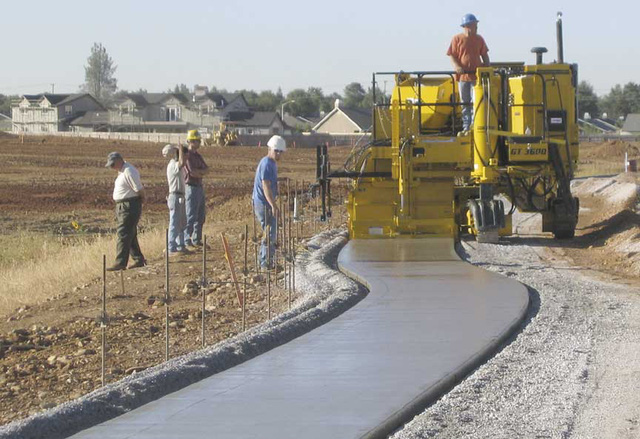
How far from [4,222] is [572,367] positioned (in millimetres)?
21960

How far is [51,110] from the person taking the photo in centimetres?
13188

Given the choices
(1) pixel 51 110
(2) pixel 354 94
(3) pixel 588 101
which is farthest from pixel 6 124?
(3) pixel 588 101

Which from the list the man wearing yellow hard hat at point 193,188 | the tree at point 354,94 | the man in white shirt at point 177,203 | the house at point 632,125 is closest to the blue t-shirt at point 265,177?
the man in white shirt at point 177,203

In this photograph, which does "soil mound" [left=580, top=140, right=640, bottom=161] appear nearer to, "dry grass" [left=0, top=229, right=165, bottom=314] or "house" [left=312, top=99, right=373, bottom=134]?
"house" [left=312, top=99, right=373, bottom=134]

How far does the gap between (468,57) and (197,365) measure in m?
11.7

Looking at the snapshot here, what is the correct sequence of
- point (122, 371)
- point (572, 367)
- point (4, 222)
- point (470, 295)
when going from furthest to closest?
point (4, 222), point (470, 295), point (122, 371), point (572, 367)

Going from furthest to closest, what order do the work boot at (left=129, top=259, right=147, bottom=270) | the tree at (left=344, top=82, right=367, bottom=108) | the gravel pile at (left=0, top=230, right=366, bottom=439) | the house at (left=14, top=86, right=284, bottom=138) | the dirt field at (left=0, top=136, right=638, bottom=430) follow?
the tree at (left=344, top=82, right=367, bottom=108) → the house at (left=14, top=86, right=284, bottom=138) → the work boot at (left=129, top=259, right=147, bottom=270) → the dirt field at (left=0, top=136, right=638, bottom=430) → the gravel pile at (left=0, top=230, right=366, bottom=439)

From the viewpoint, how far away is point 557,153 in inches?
750

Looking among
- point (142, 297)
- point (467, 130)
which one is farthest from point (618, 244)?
point (142, 297)

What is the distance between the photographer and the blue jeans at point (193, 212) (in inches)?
760

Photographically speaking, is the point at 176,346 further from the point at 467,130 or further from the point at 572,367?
the point at 467,130

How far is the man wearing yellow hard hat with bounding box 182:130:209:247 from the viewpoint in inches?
753

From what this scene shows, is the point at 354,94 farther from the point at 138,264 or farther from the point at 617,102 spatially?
the point at 138,264

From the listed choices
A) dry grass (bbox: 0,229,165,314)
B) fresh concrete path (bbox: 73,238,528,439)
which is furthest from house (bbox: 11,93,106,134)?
fresh concrete path (bbox: 73,238,528,439)
